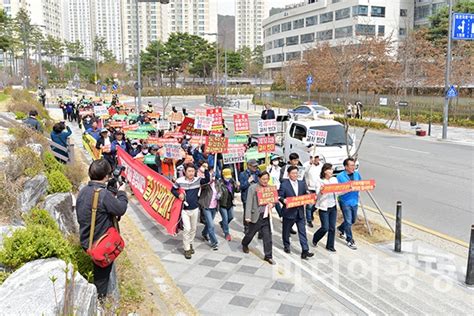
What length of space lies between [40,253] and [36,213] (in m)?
1.55

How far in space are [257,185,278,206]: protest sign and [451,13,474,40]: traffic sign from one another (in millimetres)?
18206

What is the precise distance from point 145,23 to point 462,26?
123400 mm

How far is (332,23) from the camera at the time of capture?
246 feet

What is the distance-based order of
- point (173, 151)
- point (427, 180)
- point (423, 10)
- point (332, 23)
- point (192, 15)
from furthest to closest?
1. point (192, 15)
2. point (332, 23)
3. point (423, 10)
4. point (427, 180)
5. point (173, 151)

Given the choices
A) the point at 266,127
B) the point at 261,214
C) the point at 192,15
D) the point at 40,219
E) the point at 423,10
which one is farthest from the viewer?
the point at 192,15

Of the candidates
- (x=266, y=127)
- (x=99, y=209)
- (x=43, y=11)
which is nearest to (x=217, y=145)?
(x=266, y=127)

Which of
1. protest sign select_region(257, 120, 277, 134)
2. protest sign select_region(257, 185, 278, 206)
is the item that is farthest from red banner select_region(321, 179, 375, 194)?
protest sign select_region(257, 120, 277, 134)

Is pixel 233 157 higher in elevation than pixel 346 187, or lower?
higher

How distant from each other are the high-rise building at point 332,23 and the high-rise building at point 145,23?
5077 cm

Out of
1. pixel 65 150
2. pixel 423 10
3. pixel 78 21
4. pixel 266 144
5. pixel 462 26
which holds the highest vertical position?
pixel 78 21

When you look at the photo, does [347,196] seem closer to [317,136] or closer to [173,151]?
[317,136]

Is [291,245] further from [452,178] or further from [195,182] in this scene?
[452,178]

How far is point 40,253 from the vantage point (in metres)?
4.81

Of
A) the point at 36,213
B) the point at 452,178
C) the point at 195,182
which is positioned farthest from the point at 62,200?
the point at 452,178
